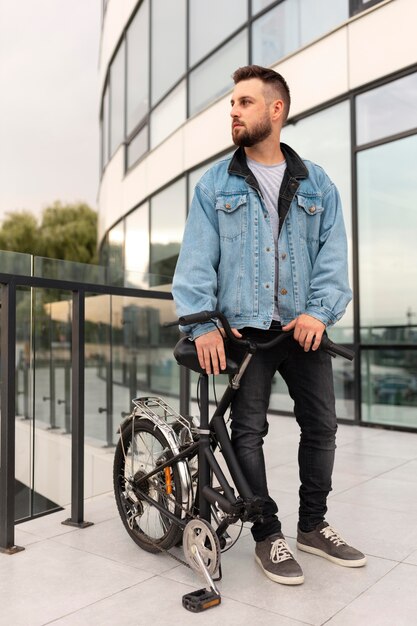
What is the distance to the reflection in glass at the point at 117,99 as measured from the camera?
12.9 m

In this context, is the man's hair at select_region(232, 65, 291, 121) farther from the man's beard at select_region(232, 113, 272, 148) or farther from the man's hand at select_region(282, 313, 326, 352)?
the man's hand at select_region(282, 313, 326, 352)

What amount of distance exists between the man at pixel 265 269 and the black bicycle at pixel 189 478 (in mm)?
87

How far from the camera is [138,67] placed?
11555 millimetres

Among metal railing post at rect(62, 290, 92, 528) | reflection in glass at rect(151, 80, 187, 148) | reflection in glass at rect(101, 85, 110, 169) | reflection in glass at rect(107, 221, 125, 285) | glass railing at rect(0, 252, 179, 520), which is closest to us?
metal railing post at rect(62, 290, 92, 528)

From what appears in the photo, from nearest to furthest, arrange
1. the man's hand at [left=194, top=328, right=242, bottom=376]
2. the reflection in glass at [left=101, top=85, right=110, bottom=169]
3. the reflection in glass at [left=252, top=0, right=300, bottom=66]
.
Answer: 1. the man's hand at [left=194, top=328, right=242, bottom=376]
2. the reflection in glass at [left=252, top=0, right=300, bottom=66]
3. the reflection in glass at [left=101, top=85, right=110, bottom=169]

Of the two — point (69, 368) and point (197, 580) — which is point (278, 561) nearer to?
Result: point (197, 580)

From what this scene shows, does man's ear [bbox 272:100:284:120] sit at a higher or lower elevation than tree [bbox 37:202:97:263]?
lower

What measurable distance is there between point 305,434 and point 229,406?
0.37 m

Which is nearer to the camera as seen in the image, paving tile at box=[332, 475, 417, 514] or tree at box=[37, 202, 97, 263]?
paving tile at box=[332, 475, 417, 514]

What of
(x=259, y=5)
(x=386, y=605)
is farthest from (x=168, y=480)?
(x=259, y=5)

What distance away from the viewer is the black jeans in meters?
2.41

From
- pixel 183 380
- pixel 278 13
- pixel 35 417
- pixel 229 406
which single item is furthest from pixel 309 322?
pixel 278 13

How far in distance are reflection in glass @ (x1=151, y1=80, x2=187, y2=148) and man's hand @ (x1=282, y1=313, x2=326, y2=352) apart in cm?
771

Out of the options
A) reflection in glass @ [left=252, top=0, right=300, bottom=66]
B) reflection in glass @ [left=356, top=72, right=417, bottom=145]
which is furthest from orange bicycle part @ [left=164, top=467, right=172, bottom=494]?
reflection in glass @ [left=252, top=0, right=300, bottom=66]
